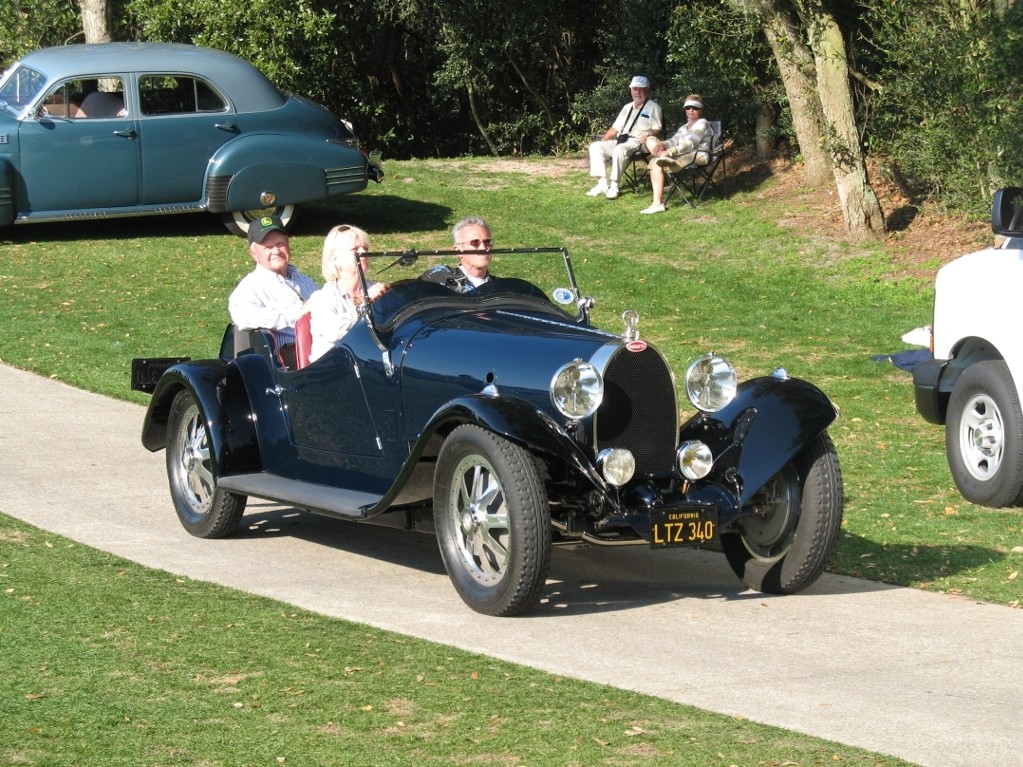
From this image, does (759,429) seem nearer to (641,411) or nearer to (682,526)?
(641,411)

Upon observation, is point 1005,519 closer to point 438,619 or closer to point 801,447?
point 801,447

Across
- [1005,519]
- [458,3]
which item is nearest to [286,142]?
[458,3]

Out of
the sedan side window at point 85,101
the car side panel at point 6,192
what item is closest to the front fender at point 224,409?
the car side panel at point 6,192

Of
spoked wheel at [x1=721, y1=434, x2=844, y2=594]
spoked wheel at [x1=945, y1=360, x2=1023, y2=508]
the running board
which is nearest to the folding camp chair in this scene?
spoked wheel at [x1=945, y1=360, x2=1023, y2=508]

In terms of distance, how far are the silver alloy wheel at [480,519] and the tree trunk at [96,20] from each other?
18.3 meters

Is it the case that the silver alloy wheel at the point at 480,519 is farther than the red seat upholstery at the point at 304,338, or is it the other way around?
the red seat upholstery at the point at 304,338

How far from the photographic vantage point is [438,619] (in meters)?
6.65

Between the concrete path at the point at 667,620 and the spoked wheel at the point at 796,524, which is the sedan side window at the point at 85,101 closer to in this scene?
the concrete path at the point at 667,620

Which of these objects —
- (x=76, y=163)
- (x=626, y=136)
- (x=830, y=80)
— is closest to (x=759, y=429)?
(x=76, y=163)

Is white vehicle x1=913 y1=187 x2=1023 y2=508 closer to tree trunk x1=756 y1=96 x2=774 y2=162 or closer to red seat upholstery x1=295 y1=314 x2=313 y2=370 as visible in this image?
red seat upholstery x1=295 y1=314 x2=313 y2=370

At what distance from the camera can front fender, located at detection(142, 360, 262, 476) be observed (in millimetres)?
8086

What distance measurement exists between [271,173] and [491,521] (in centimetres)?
1197

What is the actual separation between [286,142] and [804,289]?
605cm

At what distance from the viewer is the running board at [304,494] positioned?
7254 millimetres
